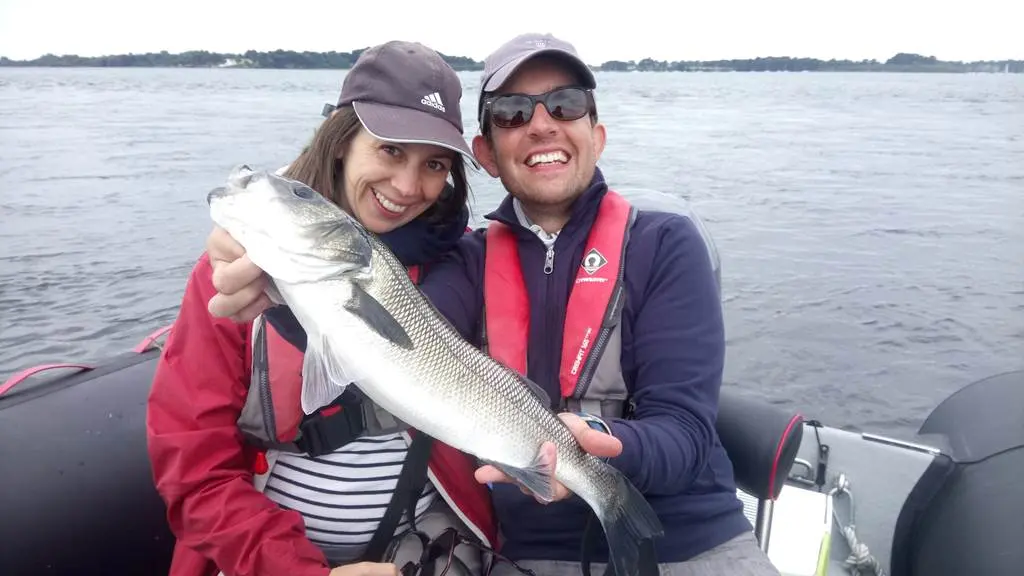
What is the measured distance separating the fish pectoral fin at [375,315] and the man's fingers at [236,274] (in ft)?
1.19

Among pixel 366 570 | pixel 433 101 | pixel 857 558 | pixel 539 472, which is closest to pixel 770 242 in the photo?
pixel 857 558

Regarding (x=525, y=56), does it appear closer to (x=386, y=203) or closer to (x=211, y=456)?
(x=386, y=203)

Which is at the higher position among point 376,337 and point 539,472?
point 376,337

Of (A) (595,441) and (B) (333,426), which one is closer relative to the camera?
(A) (595,441)

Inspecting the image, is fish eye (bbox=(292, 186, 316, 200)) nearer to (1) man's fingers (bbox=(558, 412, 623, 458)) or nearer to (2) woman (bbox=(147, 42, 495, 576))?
(2) woman (bbox=(147, 42, 495, 576))

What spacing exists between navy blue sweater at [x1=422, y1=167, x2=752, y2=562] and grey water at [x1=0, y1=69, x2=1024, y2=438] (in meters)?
6.39

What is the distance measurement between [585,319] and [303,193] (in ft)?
4.94

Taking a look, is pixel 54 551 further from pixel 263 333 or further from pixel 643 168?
pixel 643 168

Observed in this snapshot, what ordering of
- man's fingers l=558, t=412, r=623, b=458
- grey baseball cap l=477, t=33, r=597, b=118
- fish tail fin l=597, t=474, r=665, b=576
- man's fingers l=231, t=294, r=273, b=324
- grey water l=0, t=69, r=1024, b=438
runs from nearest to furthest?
1. man's fingers l=231, t=294, r=273, b=324
2. man's fingers l=558, t=412, r=623, b=458
3. fish tail fin l=597, t=474, r=665, b=576
4. grey baseball cap l=477, t=33, r=597, b=118
5. grey water l=0, t=69, r=1024, b=438

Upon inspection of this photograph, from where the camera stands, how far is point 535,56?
376 centimetres

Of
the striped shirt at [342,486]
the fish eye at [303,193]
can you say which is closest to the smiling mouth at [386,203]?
the fish eye at [303,193]

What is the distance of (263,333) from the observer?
320cm

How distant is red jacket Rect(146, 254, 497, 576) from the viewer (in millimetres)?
3061

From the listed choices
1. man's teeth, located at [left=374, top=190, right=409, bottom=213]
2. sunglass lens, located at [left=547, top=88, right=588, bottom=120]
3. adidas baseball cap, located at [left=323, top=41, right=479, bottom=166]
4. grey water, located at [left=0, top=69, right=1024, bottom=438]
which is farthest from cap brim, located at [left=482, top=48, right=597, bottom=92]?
grey water, located at [left=0, top=69, right=1024, bottom=438]
